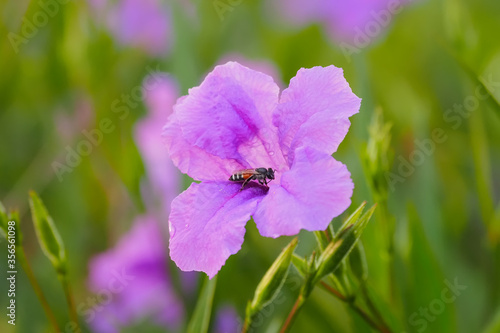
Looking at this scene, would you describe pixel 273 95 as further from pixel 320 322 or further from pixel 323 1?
pixel 323 1

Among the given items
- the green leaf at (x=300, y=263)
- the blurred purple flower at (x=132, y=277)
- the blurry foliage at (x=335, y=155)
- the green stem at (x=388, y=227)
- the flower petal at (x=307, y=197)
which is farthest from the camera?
the blurred purple flower at (x=132, y=277)

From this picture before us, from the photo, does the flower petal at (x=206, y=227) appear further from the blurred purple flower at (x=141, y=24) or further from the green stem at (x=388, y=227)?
the blurred purple flower at (x=141, y=24)

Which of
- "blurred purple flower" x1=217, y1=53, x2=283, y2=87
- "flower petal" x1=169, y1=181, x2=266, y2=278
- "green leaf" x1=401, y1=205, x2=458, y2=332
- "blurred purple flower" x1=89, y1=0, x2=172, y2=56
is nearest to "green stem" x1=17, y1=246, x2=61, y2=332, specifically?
"flower petal" x1=169, y1=181, x2=266, y2=278

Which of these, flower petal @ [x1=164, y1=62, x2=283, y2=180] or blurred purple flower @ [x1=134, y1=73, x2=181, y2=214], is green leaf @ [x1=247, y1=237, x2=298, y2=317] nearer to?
flower petal @ [x1=164, y1=62, x2=283, y2=180]

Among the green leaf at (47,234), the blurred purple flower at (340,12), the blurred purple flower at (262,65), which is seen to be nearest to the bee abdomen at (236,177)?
the green leaf at (47,234)

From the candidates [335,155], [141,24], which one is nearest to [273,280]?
[335,155]

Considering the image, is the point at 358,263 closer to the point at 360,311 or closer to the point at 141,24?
the point at 360,311
